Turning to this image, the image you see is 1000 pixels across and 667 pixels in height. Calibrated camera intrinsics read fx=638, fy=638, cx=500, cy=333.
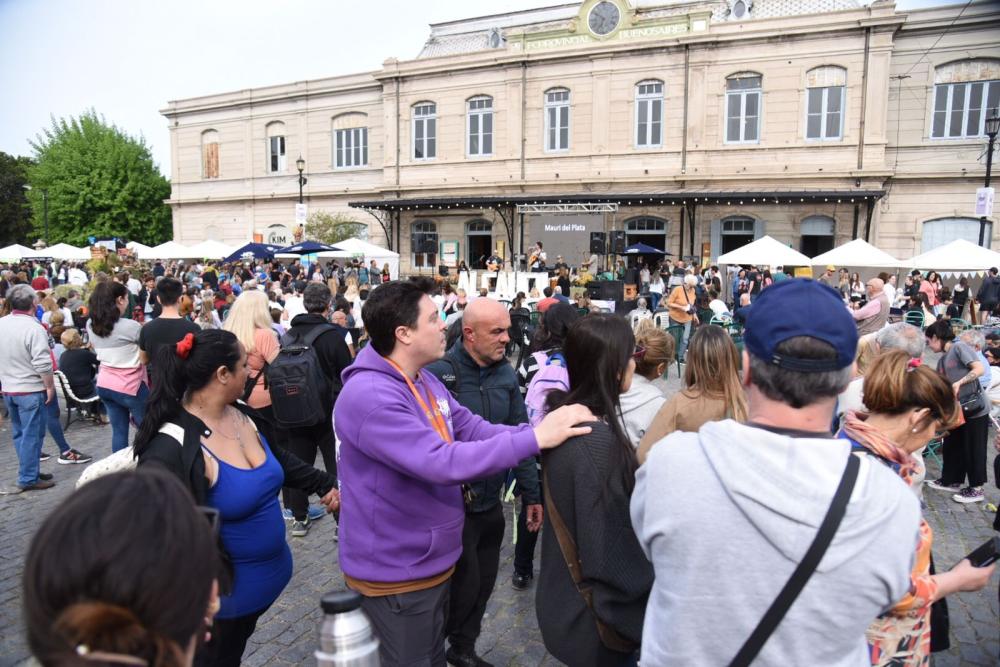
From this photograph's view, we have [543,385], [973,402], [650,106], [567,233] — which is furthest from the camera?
[650,106]

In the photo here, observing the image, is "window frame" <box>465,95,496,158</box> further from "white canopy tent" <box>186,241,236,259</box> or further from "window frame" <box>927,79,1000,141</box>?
"window frame" <box>927,79,1000,141</box>

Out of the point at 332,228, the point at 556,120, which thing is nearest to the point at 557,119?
the point at 556,120

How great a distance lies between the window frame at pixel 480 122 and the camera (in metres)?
26.8

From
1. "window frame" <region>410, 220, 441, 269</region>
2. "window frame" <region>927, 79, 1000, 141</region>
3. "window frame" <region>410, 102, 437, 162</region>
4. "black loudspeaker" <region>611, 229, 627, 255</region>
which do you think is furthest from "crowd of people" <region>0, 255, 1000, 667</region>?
"window frame" <region>410, 102, 437, 162</region>

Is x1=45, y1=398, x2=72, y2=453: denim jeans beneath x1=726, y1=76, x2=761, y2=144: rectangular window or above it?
beneath

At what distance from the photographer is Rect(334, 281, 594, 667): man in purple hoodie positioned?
227cm

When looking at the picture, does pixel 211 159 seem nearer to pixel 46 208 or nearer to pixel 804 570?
pixel 46 208

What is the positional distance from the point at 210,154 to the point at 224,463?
34.9 m

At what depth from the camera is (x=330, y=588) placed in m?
4.49

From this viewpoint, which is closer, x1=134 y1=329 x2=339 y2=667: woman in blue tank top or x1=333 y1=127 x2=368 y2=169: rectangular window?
A: x1=134 y1=329 x2=339 y2=667: woman in blue tank top

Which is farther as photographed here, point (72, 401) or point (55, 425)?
point (72, 401)

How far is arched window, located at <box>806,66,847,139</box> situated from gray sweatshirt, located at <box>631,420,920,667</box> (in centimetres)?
2505

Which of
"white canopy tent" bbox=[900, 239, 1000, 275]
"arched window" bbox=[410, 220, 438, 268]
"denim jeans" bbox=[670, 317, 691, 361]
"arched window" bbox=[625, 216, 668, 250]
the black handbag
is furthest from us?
"arched window" bbox=[410, 220, 438, 268]

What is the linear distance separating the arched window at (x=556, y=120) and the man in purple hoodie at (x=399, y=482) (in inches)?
967
